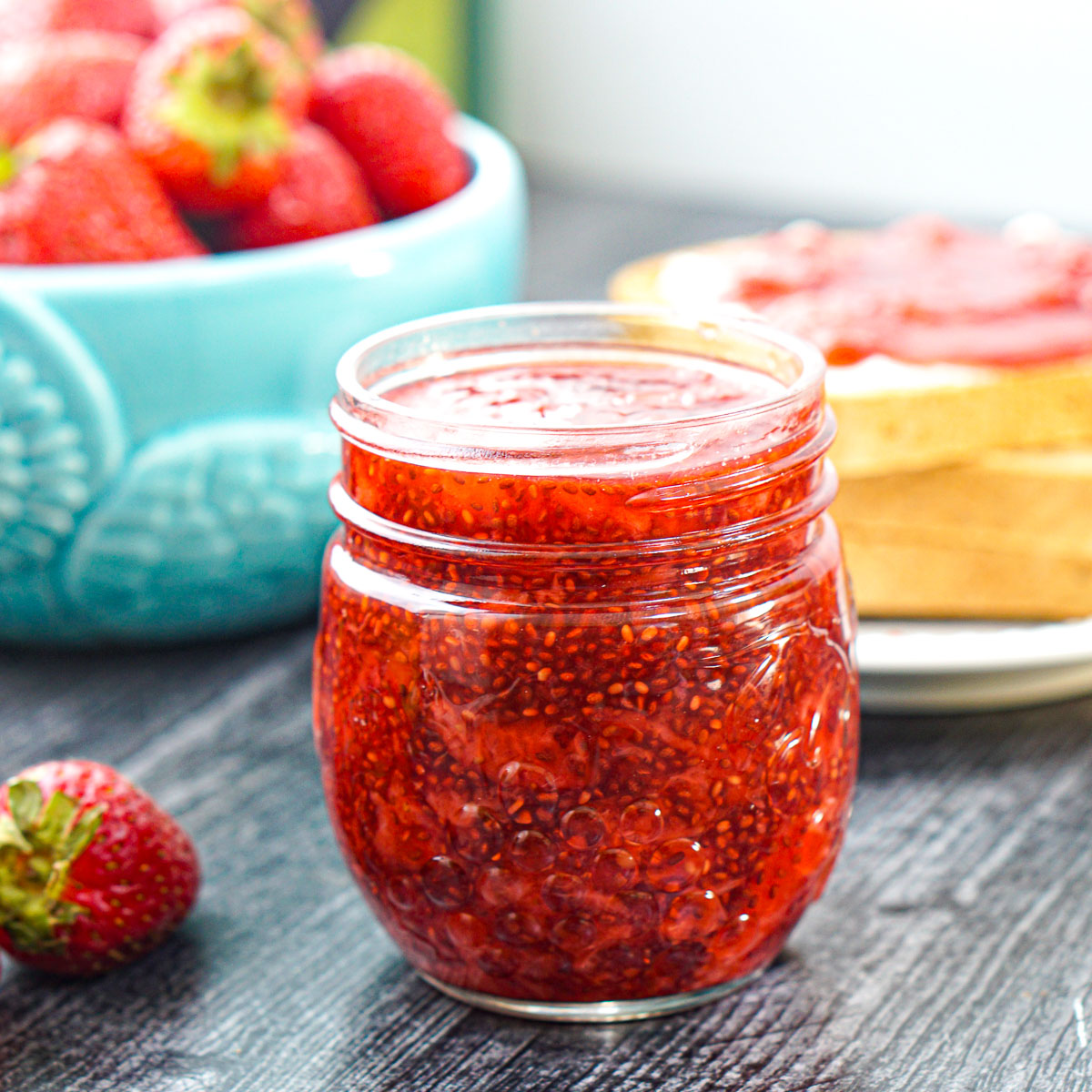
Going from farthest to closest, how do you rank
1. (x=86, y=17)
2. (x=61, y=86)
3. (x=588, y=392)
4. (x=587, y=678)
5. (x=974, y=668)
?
(x=86, y=17)
(x=61, y=86)
(x=974, y=668)
(x=588, y=392)
(x=587, y=678)

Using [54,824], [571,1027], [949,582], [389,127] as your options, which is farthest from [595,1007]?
[389,127]

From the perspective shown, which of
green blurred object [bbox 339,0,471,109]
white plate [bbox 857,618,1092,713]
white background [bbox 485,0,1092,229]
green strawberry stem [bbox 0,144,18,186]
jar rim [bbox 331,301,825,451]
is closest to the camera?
jar rim [bbox 331,301,825,451]

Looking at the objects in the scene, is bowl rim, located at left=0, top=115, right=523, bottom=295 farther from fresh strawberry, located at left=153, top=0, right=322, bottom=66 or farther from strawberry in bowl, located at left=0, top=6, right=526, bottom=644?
fresh strawberry, located at left=153, top=0, right=322, bottom=66

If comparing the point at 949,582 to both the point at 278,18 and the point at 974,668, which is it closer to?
the point at 974,668

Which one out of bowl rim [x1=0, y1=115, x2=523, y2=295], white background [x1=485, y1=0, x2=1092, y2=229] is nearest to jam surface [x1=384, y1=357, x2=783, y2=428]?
bowl rim [x1=0, y1=115, x2=523, y2=295]

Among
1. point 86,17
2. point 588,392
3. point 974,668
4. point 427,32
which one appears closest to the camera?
point 588,392

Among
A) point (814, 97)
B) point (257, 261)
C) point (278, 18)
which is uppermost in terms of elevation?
point (278, 18)

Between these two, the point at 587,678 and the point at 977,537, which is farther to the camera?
the point at 977,537
